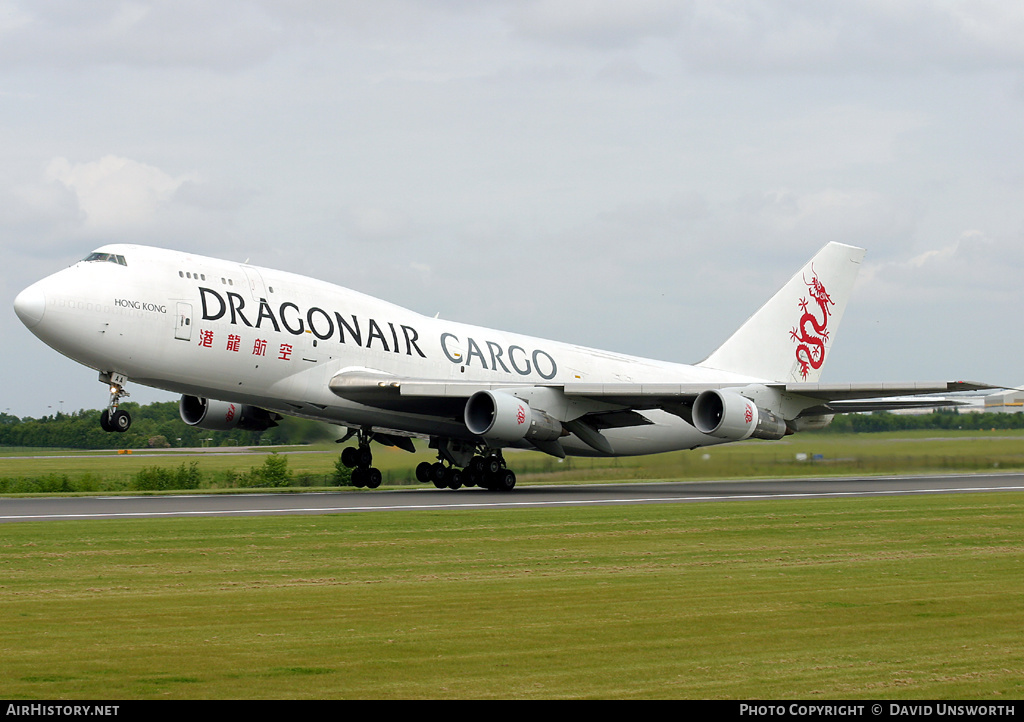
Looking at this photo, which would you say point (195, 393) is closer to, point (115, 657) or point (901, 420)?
point (115, 657)

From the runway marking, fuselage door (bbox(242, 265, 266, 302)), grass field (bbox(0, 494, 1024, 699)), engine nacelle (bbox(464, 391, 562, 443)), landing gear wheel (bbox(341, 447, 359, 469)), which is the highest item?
fuselage door (bbox(242, 265, 266, 302))

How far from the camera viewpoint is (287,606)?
10.8 metres

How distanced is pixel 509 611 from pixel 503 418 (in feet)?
61.4

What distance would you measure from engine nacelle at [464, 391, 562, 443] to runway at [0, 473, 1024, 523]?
5.33 feet

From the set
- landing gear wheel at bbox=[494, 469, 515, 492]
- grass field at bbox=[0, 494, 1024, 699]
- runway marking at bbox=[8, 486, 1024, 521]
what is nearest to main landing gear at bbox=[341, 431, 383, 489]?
landing gear wheel at bbox=[494, 469, 515, 492]

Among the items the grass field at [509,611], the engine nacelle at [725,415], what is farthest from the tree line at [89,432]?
the grass field at [509,611]

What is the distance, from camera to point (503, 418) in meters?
29.2

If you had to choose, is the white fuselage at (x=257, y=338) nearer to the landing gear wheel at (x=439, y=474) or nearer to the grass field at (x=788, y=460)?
the landing gear wheel at (x=439, y=474)

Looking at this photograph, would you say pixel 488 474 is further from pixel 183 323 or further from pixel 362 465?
pixel 183 323

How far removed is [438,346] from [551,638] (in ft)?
77.8

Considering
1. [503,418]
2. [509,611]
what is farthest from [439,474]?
[509,611]

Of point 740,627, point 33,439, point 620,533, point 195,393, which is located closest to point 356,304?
point 195,393

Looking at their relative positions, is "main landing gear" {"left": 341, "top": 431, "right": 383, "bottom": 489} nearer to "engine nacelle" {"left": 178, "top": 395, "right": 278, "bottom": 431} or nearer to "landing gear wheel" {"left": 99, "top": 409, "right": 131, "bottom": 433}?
"engine nacelle" {"left": 178, "top": 395, "right": 278, "bottom": 431}

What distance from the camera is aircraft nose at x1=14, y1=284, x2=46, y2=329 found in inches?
984
